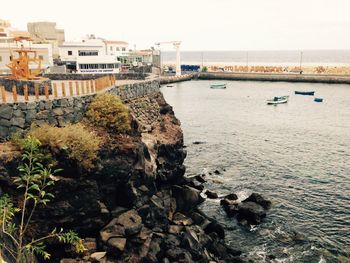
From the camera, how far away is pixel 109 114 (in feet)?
86.1

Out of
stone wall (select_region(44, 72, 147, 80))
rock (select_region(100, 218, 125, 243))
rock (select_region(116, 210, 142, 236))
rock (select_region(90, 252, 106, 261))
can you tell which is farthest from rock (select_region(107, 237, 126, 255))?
stone wall (select_region(44, 72, 147, 80))

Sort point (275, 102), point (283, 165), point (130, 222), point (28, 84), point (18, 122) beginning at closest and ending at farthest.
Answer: point (130, 222)
point (18, 122)
point (28, 84)
point (283, 165)
point (275, 102)

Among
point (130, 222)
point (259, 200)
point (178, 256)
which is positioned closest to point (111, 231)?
point (130, 222)

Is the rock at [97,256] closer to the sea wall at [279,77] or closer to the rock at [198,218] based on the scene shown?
the rock at [198,218]

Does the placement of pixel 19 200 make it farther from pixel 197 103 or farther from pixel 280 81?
pixel 280 81

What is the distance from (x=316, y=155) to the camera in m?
47.2

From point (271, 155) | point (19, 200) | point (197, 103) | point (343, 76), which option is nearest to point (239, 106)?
point (197, 103)

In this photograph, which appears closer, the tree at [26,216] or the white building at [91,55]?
the tree at [26,216]

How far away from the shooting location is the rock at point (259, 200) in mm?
33122

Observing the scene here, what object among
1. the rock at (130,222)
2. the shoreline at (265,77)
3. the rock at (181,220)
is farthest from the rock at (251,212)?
the shoreline at (265,77)

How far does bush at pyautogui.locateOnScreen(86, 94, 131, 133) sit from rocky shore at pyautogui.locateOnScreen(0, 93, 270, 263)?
918mm

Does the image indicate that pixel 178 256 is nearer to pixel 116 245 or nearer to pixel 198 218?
pixel 116 245

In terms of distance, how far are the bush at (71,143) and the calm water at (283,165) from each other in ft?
47.8

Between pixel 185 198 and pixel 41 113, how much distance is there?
584 inches
